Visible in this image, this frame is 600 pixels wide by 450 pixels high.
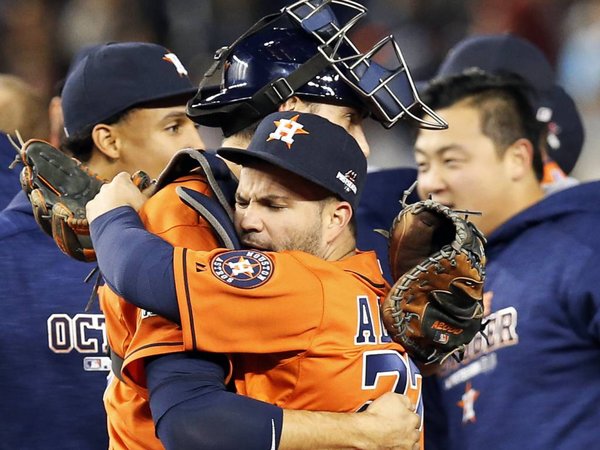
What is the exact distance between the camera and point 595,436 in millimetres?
3857

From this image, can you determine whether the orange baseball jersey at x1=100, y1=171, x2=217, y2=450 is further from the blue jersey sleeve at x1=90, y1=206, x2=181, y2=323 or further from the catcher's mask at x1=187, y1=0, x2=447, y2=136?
the catcher's mask at x1=187, y1=0, x2=447, y2=136

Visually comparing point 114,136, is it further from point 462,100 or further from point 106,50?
point 462,100

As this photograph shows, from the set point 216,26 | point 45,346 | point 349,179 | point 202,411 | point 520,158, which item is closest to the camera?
point 202,411

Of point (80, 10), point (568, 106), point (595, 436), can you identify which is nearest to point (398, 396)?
point (595, 436)

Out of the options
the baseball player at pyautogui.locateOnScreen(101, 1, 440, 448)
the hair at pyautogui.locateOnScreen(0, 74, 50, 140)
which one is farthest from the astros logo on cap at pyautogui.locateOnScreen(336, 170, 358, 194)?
the hair at pyautogui.locateOnScreen(0, 74, 50, 140)

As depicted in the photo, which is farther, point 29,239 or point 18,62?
point 18,62

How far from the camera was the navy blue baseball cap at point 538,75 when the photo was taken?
521 cm

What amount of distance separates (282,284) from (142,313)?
1.09 ft

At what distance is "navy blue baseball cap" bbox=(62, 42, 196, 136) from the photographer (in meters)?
3.85

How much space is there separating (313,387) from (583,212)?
199cm

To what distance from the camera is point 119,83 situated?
3871mm

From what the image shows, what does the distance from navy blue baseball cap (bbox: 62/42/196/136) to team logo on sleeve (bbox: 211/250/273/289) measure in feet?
5.04

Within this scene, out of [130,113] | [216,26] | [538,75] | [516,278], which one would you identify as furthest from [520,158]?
[216,26]

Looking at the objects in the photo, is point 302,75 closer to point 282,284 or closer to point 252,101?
point 252,101
